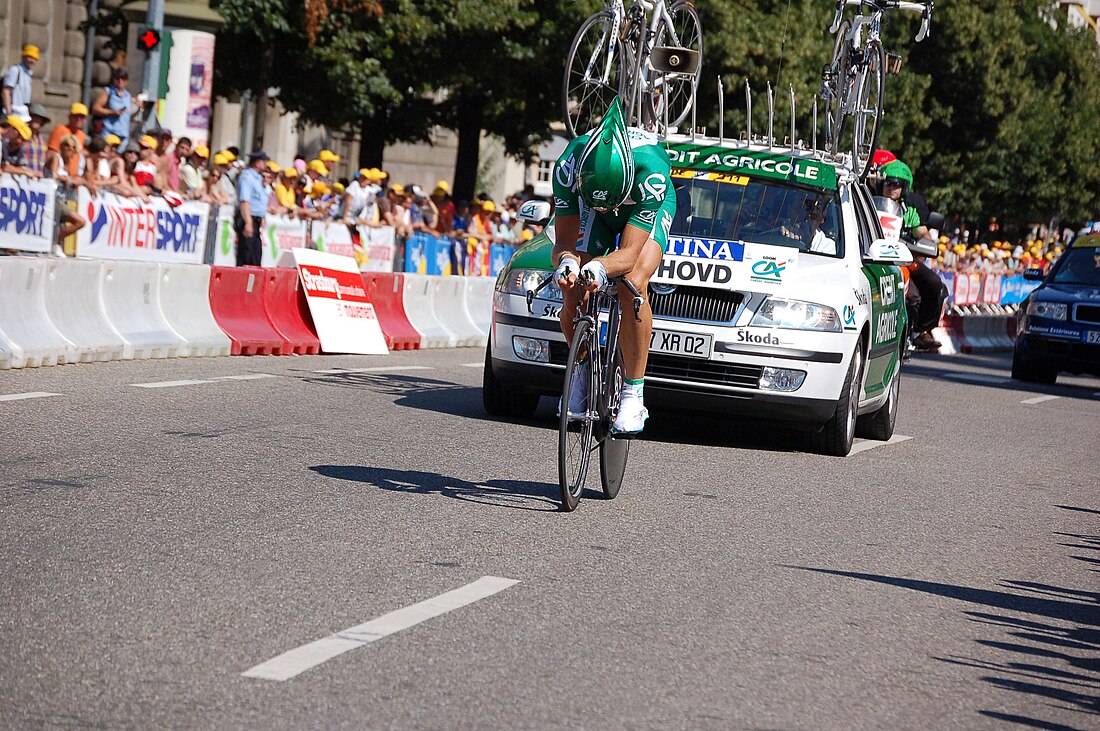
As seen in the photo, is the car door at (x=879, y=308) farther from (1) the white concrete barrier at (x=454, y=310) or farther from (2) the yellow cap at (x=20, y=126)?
(2) the yellow cap at (x=20, y=126)

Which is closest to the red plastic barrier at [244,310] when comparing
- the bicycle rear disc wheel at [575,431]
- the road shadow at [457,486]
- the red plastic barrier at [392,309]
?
the red plastic barrier at [392,309]

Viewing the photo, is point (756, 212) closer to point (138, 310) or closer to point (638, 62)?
point (138, 310)

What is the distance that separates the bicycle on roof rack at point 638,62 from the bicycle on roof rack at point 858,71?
4.20 feet

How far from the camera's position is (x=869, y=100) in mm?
16562

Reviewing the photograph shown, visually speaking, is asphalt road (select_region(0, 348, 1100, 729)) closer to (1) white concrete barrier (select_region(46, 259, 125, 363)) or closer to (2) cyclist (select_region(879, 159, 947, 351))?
(1) white concrete barrier (select_region(46, 259, 125, 363))

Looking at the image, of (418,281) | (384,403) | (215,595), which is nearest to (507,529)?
(215,595)

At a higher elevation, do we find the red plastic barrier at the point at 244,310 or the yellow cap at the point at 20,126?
the yellow cap at the point at 20,126

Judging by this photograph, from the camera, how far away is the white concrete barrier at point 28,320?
12734mm

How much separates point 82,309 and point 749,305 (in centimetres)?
558

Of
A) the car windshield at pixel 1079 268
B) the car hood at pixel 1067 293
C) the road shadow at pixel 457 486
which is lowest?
the road shadow at pixel 457 486

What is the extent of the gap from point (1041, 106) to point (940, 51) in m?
11.9

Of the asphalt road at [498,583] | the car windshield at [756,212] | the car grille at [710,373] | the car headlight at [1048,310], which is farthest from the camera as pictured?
the car headlight at [1048,310]

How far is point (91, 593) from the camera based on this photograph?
5.59 m

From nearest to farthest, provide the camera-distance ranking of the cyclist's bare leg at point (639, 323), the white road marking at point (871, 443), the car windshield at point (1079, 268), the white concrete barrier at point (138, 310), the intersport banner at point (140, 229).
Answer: the cyclist's bare leg at point (639, 323) < the white road marking at point (871, 443) < the white concrete barrier at point (138, 310) < the intersport banner at point (140, 229) < the car windshield at point (1079, 268)
